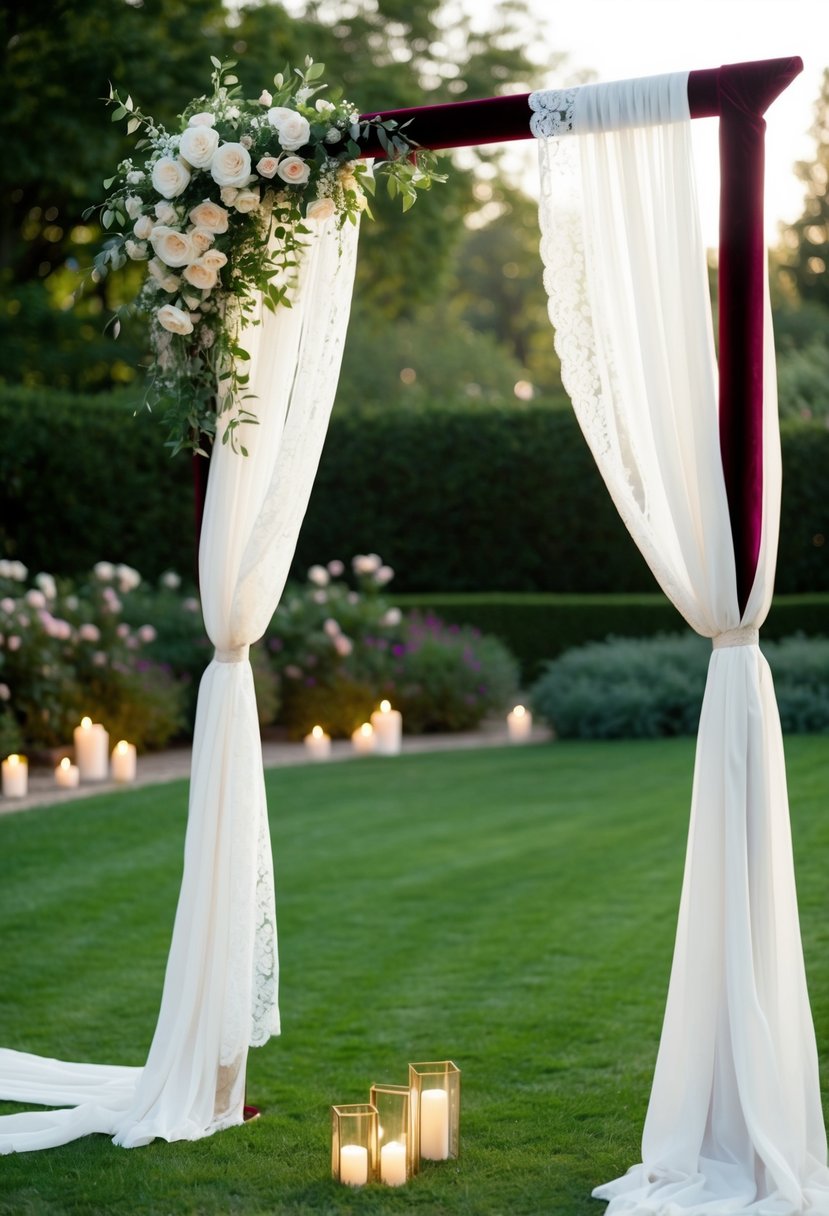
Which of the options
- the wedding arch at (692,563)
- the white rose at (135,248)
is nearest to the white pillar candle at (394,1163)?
the wedding arch at (692,563)

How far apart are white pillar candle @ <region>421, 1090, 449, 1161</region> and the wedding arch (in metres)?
0.43

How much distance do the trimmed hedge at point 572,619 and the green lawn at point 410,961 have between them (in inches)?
112

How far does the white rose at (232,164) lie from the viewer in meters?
3.44

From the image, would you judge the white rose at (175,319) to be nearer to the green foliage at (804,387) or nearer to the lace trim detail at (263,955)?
the lace trim detail at (263,955)

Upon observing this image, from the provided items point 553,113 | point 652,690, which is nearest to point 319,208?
point 553,113

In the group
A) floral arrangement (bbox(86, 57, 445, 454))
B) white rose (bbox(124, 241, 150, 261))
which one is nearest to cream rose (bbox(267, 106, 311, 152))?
floral arrangement (bbox(86, 57, 445, 454))

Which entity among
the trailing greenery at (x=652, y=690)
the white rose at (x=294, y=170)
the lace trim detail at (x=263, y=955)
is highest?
the white rose at (x=294, y=170)

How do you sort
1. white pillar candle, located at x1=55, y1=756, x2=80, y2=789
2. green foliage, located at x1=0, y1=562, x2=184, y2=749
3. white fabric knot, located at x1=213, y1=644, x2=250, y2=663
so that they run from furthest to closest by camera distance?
green foliage, located at x1=0, y1=562, x2=184, y2=749 < white pillar candle, located at x1=55, y1=756, x2=80, y2=789 < white fabric knot, located at x1=213, y1=644, x2=250, y2=663

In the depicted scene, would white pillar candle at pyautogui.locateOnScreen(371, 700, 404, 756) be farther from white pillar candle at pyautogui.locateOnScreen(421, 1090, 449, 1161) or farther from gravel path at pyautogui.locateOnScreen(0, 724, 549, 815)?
white pillar candle at pyautogui.locateOnScreen(421, 1090, 449, 1161)

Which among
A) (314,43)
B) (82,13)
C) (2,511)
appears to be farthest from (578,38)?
(2,511)

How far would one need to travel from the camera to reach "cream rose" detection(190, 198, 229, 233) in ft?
11.5

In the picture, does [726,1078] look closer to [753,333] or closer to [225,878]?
[225,878]

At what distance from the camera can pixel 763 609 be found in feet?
10.3

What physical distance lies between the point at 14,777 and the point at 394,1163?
4951 millimetres
